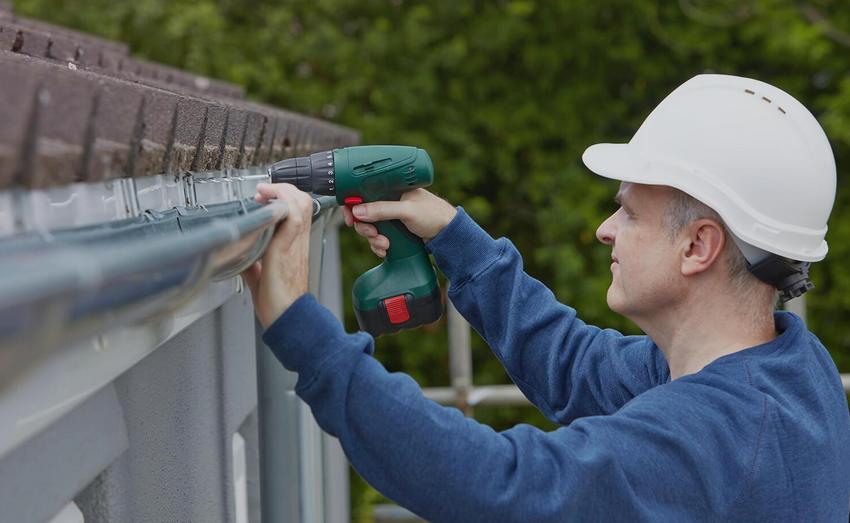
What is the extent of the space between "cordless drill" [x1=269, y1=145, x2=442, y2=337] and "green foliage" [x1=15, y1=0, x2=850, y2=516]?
6518mm

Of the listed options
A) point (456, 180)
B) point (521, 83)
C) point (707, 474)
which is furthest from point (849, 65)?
point (707, 474)

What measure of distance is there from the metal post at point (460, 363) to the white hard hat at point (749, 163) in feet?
15.0

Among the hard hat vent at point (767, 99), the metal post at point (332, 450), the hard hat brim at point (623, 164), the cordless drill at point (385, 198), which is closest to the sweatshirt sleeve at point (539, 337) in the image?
the cordless drill at point (385, 198)

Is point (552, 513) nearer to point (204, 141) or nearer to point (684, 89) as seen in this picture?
point (204, 141)

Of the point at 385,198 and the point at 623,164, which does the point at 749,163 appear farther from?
the point at 385,198

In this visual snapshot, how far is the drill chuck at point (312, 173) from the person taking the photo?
6.05ft

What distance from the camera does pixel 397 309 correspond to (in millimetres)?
2098

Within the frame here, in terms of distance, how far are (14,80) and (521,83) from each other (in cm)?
857

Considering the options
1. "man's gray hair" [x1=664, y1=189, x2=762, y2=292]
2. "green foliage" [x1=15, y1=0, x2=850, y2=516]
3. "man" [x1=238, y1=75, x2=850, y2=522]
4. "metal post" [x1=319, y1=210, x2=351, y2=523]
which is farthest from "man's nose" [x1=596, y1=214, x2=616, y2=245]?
"green foliage" [x1=15, y1=0, x2=850, y2=516]

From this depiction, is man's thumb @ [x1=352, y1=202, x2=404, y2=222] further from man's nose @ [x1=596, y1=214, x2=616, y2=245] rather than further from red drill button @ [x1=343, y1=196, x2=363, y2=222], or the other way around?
man's nose @ [x1=596, y1=214, x2=616, y2=245]

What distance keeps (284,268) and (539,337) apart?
3.15ft

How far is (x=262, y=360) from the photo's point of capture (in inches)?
107

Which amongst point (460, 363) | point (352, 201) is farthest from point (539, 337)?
point (460, 363)

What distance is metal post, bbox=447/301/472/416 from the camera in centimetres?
646
